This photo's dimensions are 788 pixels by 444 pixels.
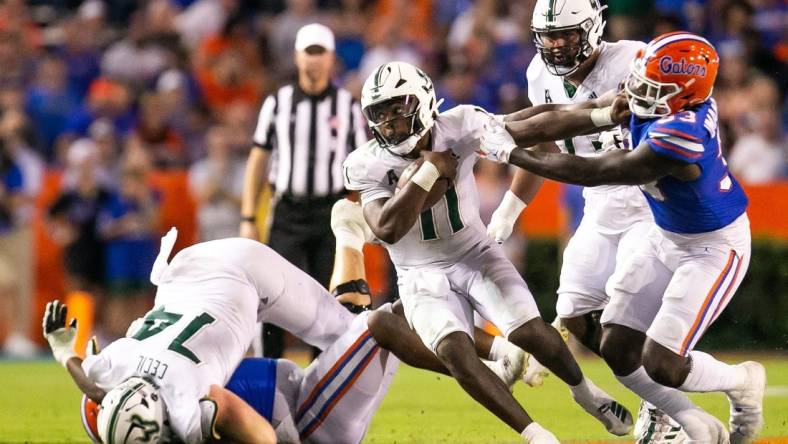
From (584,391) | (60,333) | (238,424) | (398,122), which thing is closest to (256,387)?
(238,424)

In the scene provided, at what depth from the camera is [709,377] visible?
Answer: 5438 mm

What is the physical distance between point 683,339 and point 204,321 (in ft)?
6.39

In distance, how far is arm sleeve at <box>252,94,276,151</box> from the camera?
27.4 feet

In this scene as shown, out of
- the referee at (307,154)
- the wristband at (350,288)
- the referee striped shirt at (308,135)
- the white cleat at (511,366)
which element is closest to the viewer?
the white cleat at (511,366)

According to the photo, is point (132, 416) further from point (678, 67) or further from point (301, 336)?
point (678, 67)

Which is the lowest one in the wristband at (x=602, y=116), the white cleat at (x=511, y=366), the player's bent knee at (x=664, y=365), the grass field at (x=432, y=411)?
the grass field at (x=432, y=411)

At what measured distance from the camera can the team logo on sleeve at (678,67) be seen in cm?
531

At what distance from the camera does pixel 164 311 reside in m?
5.49

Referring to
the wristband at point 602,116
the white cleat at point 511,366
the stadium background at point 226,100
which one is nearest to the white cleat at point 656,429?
the white cleat at point 511,366

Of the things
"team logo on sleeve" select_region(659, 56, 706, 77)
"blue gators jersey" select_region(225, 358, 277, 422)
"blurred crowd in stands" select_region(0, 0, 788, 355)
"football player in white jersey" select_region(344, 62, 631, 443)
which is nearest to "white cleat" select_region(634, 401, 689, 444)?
"football player in white jersey" select_region(344, 62, 631, 443)

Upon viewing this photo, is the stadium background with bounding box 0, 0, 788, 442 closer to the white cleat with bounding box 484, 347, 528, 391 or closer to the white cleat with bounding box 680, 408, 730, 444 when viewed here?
the white cleat with bounding box 484, 347, 528, 391

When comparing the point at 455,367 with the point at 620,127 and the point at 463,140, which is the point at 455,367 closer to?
the point at 463,140

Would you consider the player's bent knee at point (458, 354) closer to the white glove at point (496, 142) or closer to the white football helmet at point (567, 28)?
the white glove at point (496, 142)

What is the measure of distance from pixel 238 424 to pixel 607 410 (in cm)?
169
